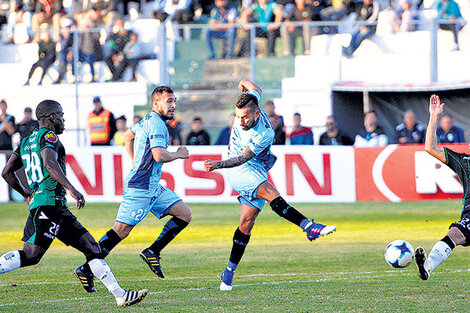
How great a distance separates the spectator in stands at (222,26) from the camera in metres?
21.1

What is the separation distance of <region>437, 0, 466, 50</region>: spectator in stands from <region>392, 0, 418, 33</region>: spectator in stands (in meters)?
0.69

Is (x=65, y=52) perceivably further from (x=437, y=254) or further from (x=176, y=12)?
(x=437, y=254)

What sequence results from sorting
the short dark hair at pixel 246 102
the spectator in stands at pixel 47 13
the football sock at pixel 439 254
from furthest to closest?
the spectator in stands at pixel 47 13 → the short dark hair at pixel 246 102 → the football sock at pixel 439 254

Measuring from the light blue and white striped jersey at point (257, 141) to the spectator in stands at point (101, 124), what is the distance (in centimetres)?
1092

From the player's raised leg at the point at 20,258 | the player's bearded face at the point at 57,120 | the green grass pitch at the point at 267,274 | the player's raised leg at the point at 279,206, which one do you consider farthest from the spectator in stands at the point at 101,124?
the player's raised leg at the point at 20,258

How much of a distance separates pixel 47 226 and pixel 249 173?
88.9 inches

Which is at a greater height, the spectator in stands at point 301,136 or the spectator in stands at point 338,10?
the spectator in stands at point 338,10

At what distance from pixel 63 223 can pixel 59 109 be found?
3.45 feet

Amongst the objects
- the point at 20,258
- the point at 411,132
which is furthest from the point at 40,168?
the point at 411,132

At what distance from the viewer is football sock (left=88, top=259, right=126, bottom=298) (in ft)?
24.0

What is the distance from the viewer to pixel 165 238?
9133mm

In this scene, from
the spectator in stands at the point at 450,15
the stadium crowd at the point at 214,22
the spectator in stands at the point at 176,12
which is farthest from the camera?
the spectator in stands at the point at 176,12

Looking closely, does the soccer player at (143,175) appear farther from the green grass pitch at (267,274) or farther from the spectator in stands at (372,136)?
the spectator in stands at (372,136)

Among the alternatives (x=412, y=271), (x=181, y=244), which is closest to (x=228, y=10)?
(x=181, y=244)
